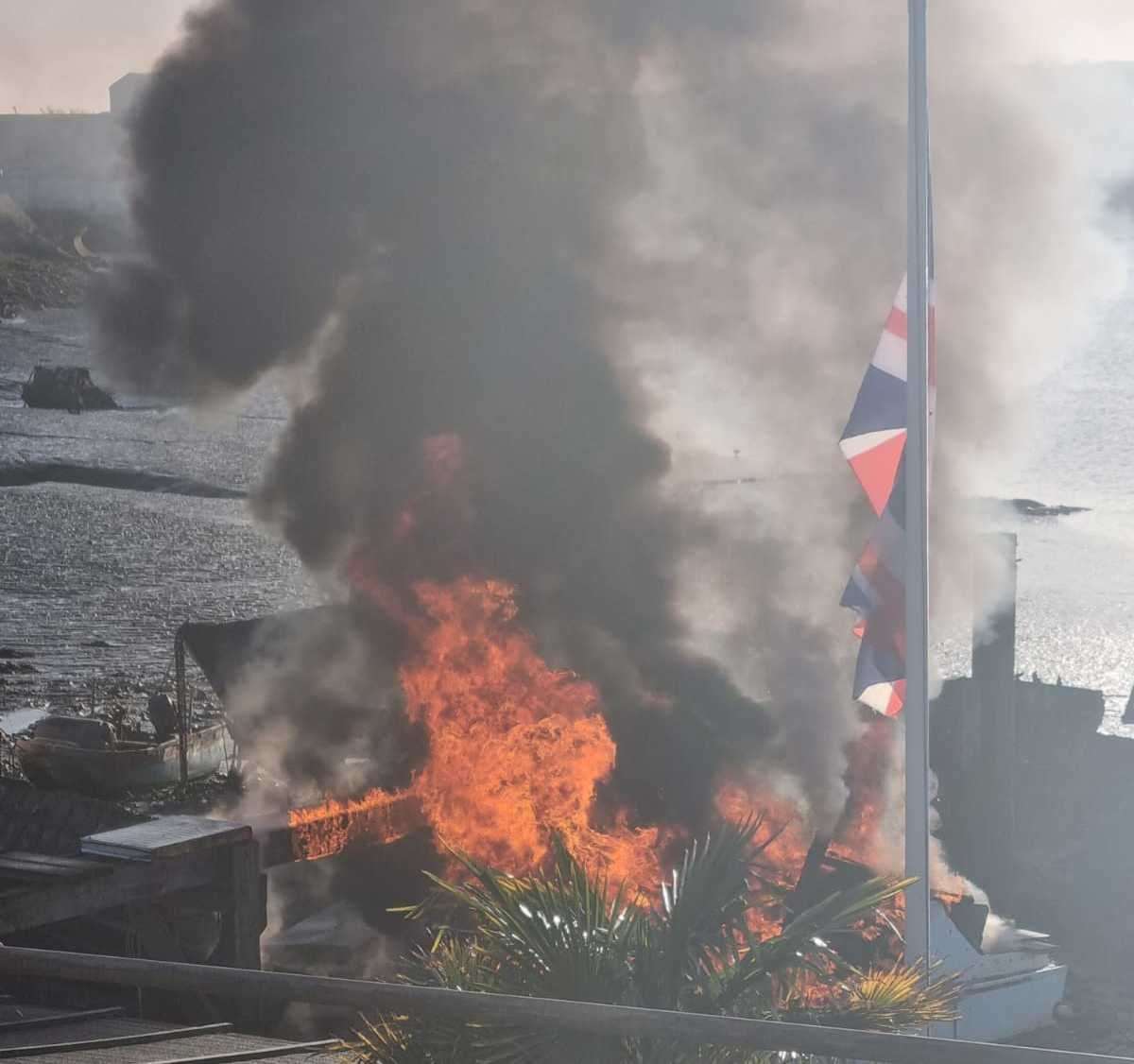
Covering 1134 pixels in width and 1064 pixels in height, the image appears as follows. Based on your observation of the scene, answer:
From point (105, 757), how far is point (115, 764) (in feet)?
0.93

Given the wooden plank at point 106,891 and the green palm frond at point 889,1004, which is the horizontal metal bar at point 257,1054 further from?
the wooden plank at point 106,891

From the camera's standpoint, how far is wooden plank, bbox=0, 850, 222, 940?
25.0ft

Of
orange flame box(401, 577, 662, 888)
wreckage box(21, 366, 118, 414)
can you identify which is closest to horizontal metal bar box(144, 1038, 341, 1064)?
orange flame box(401, 577, 662, 888)

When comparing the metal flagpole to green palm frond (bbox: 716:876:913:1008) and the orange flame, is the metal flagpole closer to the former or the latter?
green palm frond (bbox: 716:876:913:1008)

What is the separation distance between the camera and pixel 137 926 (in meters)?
8.76

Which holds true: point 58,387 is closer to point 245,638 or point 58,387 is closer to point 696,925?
point 245,638

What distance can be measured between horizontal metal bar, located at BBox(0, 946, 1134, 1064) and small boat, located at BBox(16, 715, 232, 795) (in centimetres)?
2974

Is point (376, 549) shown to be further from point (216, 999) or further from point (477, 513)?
point (216, 999)

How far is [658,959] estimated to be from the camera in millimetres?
4723

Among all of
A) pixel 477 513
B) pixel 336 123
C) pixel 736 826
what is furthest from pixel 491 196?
pixel 736 826

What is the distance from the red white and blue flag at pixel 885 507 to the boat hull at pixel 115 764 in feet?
83.3

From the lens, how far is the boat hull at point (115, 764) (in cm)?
3170

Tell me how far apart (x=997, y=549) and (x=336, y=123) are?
12.2 metres

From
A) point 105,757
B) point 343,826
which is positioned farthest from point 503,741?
point 105,757
